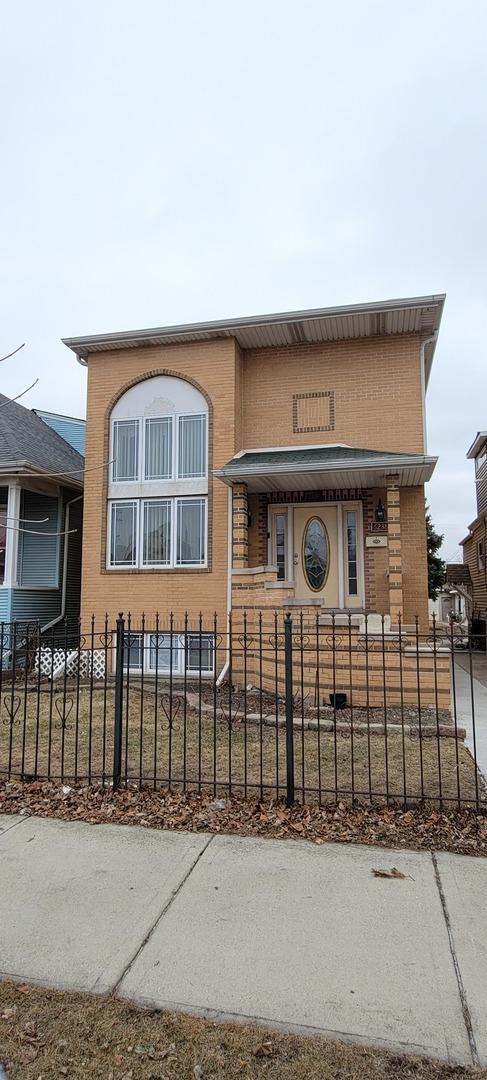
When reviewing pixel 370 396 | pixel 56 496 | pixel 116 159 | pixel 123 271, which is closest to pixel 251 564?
pixel 370 396

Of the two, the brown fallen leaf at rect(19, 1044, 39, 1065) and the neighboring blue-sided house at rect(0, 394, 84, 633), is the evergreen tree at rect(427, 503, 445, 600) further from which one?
the brown fallen leaf at rect(19, 1044, 39, 1065)

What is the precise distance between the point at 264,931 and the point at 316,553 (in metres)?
8.84

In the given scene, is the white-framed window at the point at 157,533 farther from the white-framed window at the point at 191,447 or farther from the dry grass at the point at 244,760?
the dry grass at the point at 244,760

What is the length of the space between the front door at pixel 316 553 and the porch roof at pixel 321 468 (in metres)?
0.62

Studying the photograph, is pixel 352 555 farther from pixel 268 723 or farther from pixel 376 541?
pixel 268 723

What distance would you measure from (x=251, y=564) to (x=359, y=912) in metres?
8.77

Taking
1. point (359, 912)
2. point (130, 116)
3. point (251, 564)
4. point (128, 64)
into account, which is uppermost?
point (130, 116)

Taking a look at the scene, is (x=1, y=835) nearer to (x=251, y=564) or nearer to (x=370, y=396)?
(x=251, y=564)

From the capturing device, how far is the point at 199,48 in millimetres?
7109

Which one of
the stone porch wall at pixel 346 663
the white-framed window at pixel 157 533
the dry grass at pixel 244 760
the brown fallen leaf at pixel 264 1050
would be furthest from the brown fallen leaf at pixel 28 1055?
the white-framed window at pixel 157 533

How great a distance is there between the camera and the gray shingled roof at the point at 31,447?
13.2 metres

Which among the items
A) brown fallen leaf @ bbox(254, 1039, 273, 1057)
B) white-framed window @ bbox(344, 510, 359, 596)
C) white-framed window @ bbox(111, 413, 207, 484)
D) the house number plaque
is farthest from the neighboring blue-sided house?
brown fallen leaf @ bbox(254, 1039, 273, 1057)

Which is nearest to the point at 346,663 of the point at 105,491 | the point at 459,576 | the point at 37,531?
the point at 105,491

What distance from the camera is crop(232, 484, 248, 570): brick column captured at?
11.0 m
